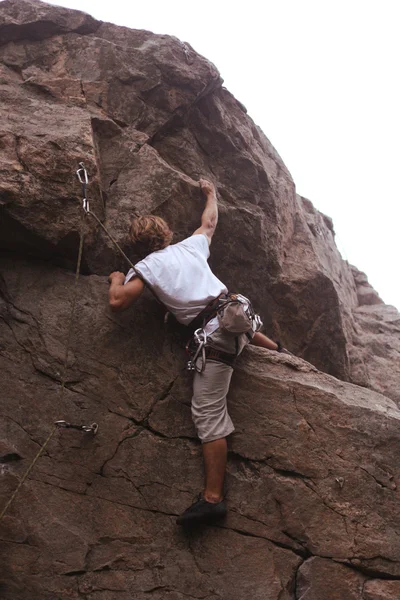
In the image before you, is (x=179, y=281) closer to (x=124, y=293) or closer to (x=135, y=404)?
(x=124, y=293)

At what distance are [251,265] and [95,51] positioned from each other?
3096 mm

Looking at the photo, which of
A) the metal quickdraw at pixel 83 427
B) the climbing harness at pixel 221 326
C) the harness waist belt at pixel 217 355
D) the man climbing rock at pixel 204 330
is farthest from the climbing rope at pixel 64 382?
the harness waist belt at pixel 217 355

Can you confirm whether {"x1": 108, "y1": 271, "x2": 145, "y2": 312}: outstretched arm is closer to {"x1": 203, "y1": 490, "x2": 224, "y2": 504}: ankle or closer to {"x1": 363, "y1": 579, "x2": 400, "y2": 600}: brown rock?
{"x1": 203, "y1": 490, "x2": 224, "y2": 504}: ankle

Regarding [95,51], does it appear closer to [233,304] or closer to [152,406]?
[233,304]

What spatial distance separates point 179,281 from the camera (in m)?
5.02

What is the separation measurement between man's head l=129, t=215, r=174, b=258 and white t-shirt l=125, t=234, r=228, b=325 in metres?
0.12

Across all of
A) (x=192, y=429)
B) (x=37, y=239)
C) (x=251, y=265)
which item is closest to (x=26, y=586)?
(x=192, y=429)

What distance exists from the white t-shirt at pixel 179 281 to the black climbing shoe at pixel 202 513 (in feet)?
5.18

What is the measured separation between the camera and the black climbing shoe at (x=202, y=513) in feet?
15.4

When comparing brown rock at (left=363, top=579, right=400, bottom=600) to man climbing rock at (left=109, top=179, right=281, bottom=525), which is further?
man climbing rock at (left=109, top=179, right=281, bottom=525)

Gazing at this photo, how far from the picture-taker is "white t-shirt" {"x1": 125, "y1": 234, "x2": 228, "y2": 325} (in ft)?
16.4

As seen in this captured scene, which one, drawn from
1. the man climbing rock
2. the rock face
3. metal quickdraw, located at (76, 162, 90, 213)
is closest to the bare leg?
the man climbing rock

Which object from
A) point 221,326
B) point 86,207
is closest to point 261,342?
point 221,326

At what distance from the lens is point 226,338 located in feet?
16.3
